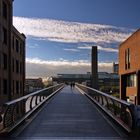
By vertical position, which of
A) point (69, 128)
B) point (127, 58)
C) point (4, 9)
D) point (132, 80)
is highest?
point (4, 9)

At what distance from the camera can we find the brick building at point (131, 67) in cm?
5959

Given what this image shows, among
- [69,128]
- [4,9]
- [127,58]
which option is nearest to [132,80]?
[127,58]

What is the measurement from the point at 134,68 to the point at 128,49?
22.5 ft

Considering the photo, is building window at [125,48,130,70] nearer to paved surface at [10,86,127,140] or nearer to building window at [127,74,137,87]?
building window at [127,74,137,87]

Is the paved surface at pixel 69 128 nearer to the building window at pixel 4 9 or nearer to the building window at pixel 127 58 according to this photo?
the building window at pixel 4 9

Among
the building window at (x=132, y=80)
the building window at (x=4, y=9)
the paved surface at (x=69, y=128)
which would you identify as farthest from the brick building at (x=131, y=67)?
the paved surface at (x=69, y=128)

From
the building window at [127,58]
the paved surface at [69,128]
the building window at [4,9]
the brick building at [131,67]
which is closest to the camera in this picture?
the paved surface at [69,128]

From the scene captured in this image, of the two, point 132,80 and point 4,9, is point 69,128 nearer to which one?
point 4,9

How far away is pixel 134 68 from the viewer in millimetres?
61469

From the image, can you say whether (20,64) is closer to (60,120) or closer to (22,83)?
(22,83)

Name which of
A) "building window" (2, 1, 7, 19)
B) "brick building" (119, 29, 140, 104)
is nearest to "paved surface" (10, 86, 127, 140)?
"building window" (2, 1, 7, 19)

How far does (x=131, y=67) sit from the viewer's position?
211 feet

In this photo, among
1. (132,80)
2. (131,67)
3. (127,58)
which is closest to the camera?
(131,67)

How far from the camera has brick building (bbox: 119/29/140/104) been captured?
5959cm
